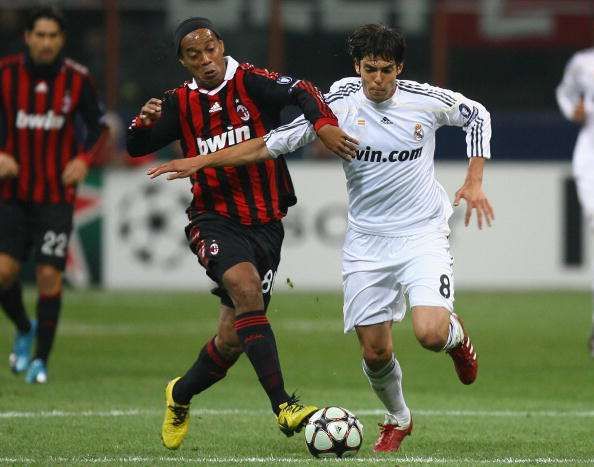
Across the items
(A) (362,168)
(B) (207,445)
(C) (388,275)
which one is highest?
(A) (362,168)

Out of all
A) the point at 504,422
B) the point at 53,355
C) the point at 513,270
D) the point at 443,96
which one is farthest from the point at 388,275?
the point at 513,270

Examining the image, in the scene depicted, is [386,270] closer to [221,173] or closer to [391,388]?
[391,388]

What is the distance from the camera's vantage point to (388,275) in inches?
291

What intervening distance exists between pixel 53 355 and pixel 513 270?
7542 millimetres

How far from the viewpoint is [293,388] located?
396 inches

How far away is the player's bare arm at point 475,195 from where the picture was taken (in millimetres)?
6984

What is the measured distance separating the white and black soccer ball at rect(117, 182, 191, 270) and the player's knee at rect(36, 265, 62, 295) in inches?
275

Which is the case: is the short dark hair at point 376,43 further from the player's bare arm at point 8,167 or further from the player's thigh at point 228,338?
the player's bare arm at point 8,167

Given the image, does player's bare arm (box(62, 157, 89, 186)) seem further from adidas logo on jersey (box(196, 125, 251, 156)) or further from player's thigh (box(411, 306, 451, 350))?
player's thigh (box(411, 306, 451, 350))

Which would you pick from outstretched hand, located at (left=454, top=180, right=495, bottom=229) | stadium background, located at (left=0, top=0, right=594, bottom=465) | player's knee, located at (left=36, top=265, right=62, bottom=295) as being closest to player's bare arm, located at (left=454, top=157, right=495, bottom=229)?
outstretched hand, located at (left=454, top=180, right=495, bottom=229)

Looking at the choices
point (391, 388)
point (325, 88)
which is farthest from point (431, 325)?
point (325, 88)

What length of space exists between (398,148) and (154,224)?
10422 millimetres

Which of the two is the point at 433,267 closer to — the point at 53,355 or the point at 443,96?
the point at 443,96

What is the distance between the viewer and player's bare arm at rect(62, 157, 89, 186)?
10.3 meters
